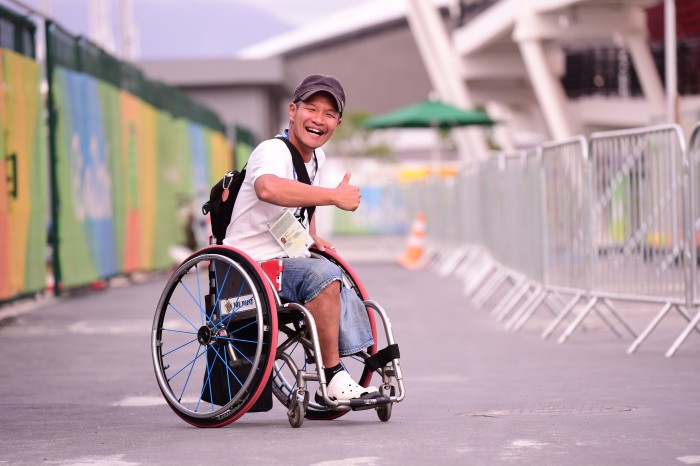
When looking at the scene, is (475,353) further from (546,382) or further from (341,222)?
(341,222)

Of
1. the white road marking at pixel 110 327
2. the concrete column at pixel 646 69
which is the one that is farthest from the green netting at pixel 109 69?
the concrete column at pixel 646 69

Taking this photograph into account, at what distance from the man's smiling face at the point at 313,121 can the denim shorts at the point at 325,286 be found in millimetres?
566

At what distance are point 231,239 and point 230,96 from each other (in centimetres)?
6251

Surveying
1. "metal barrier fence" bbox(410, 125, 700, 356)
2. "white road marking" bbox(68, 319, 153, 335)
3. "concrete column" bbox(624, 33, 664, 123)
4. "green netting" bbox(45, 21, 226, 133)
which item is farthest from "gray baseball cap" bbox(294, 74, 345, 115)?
"concrete column" bbox(624, 33, 664, 123)

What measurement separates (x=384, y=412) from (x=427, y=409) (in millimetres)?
636

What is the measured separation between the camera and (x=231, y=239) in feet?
23.7

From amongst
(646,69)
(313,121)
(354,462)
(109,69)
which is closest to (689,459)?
(354,462)

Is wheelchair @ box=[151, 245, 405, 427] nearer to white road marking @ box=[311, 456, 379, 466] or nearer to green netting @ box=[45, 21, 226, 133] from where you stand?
white road marking @ box=[311, 456, 379, 466]

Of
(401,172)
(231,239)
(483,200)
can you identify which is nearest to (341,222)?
(401,172)

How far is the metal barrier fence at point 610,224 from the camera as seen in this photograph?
34.7ft

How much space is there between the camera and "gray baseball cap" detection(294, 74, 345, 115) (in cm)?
712

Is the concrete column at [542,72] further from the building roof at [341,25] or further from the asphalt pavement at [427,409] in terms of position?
the building roof at [341,25]

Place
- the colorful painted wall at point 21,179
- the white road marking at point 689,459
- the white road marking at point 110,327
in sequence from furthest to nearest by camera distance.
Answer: the colorful painted wall at point 21,179, the white road marking at point 110,327, the white road marking at point 689,459

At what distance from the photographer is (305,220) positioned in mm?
7285
